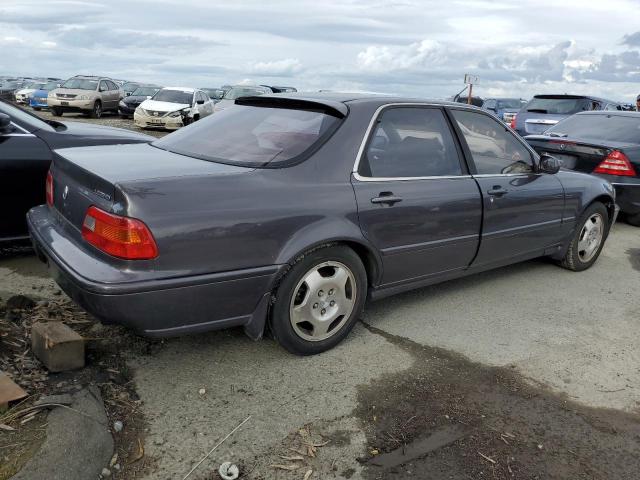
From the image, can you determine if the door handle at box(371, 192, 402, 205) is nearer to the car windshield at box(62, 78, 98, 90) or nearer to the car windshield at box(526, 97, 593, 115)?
the car windshield at box(526, 97, 593, 115)

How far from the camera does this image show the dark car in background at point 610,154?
6.93 metres

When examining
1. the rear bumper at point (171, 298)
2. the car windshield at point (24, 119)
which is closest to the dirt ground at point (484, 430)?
the rear bumper at point (171, 298)

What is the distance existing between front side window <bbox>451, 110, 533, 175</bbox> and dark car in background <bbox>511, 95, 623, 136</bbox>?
874 cm

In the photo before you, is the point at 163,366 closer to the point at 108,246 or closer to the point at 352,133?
the point at 108,246

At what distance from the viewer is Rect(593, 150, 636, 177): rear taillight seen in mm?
6906

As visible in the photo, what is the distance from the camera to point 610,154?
693cm

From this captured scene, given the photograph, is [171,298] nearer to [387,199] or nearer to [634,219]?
[387,199]

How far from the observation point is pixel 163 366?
10.6 feet

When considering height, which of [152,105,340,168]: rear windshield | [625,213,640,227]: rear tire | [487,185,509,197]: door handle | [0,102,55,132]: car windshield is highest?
[152,105,340,168]: rear windshield

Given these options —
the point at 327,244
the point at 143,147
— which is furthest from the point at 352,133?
the point at 143,147

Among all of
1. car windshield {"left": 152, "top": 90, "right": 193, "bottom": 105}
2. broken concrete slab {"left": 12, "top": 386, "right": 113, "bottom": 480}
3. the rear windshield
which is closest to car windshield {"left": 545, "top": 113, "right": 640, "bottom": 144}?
the rear windshield

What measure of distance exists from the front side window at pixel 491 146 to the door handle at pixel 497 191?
4.6 inches

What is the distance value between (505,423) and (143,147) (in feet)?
8.93

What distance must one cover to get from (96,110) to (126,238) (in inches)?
905
